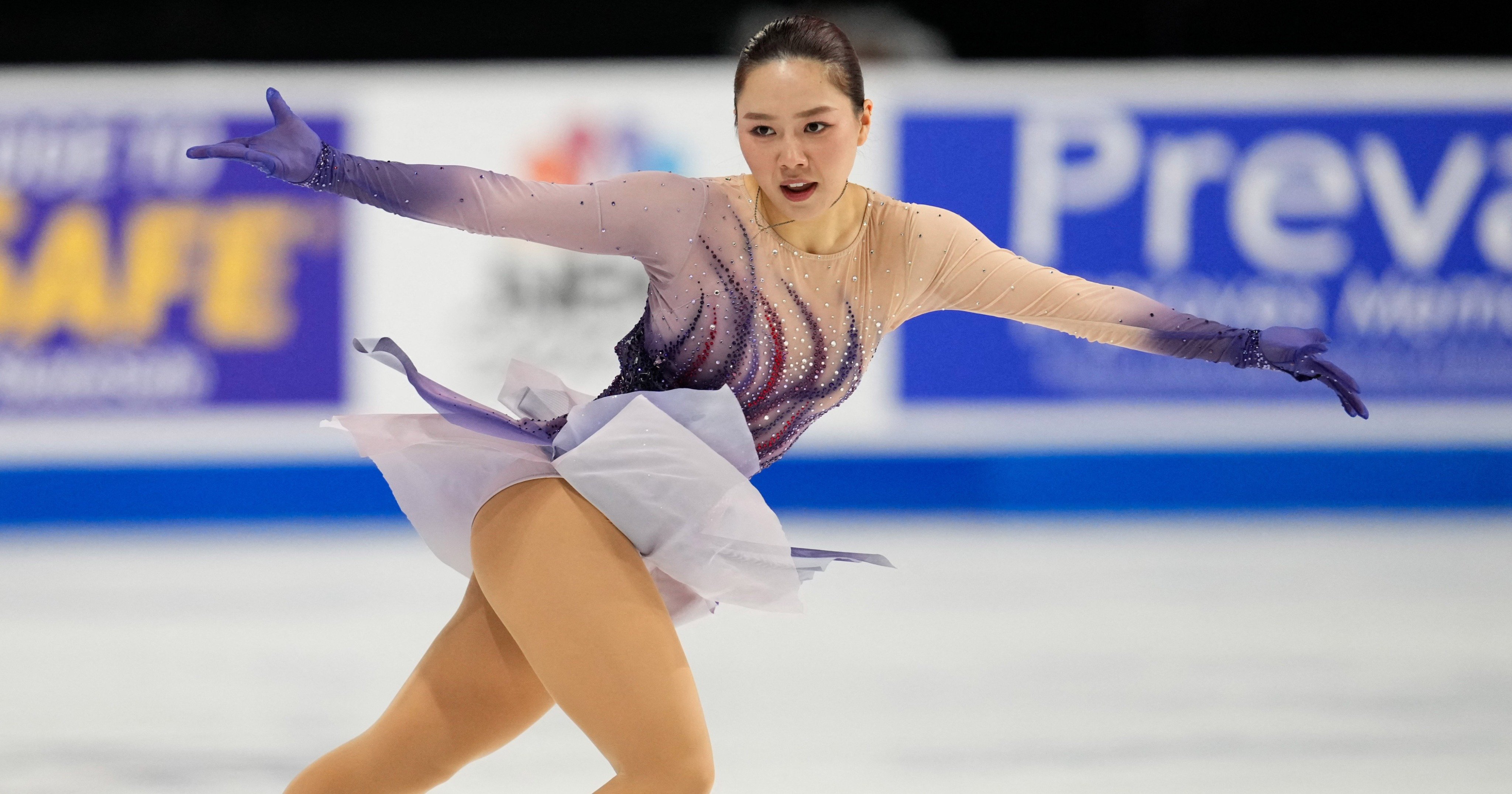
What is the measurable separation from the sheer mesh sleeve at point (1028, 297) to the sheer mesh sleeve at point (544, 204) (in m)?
0.32

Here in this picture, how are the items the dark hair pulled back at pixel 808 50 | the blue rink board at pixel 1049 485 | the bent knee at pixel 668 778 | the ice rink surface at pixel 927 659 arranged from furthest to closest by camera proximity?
the blue rink board at pixel 1049 485 → the ice rink surface at pixel 927 659 → the dark hair pulled back at pixel 808 50 → the bent knee at pixel 668 778

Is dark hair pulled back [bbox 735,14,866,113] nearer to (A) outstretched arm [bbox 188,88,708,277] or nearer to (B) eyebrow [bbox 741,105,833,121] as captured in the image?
(B) eyebrow [bbox 741,105,833,121]

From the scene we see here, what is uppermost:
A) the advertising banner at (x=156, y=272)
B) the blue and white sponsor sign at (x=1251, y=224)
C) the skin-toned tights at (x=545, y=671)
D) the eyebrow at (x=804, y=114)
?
the blue and white sponsor sign at (x=1251, y=224)

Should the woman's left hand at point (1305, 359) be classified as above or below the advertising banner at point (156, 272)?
below

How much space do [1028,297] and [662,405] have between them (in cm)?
53

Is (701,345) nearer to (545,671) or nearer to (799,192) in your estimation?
(799,192)

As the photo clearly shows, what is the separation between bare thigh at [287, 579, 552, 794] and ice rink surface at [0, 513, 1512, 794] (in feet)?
2.83

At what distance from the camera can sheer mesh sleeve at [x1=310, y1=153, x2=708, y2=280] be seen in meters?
1.72

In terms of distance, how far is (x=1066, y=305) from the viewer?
78.2 inches

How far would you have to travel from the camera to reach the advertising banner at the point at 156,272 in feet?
16.9

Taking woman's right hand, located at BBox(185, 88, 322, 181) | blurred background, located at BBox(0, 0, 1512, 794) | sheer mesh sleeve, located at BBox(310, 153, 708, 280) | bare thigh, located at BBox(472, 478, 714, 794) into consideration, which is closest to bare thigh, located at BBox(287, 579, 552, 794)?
bare thigh, located at BBox(472, 478, 714, 794)

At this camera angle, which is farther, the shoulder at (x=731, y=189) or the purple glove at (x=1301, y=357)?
the purple glove at (x=1301, y=357)

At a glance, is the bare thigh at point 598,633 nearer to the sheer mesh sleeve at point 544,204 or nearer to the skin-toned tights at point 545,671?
the skin-toned tights at point 545,671

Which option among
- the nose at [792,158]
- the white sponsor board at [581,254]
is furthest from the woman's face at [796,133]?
the white sponsor board at [581,254]
